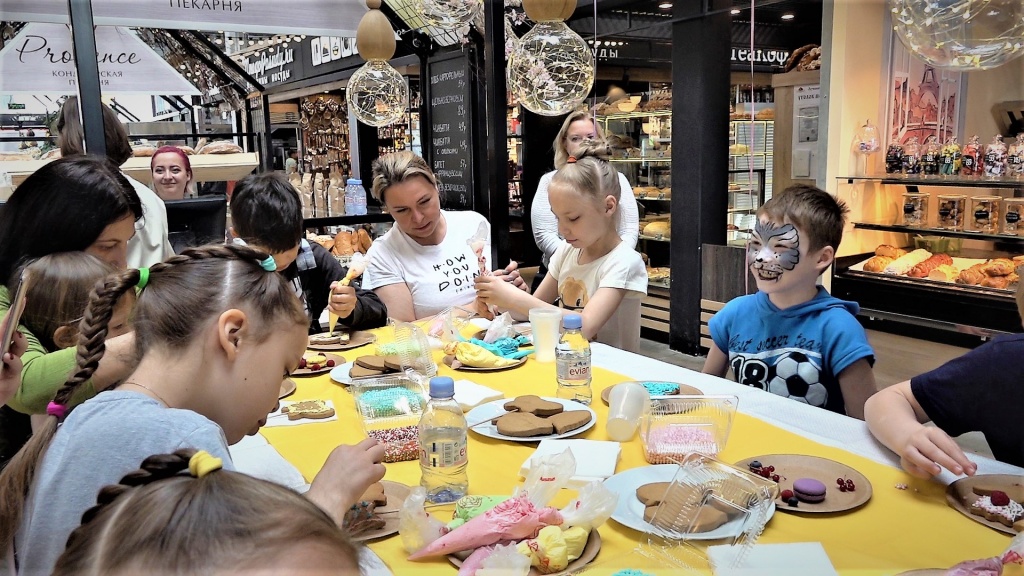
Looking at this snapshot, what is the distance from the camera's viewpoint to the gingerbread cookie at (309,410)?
6.23 feet

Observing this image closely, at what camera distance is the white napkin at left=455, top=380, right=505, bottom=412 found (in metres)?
1.92

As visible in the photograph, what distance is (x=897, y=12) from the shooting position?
1.63 metres

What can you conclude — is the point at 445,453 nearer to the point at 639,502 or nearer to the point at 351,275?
the point at 639,502

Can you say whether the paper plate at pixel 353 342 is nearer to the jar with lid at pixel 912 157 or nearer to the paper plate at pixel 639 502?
the paper plate at pixel 639 502

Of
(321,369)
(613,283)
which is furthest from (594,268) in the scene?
(321,369)

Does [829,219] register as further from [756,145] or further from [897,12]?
[756,145]

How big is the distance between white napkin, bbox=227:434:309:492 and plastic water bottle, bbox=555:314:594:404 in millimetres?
731

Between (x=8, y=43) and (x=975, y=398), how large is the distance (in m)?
3.90

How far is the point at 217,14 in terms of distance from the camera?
3.72m

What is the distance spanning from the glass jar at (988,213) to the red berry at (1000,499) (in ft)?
13.8

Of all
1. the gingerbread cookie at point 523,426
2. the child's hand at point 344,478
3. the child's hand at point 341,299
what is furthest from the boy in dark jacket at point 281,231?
the child's hand at point 344,478

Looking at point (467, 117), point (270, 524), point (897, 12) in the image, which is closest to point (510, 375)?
point (897, 12)

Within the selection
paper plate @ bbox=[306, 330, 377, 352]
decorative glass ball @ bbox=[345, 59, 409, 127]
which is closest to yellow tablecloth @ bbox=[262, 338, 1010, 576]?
paper plate @ bbox=[306, 330, 377, 352]

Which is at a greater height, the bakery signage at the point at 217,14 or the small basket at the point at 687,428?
the bakery signage at the point at 217,14
